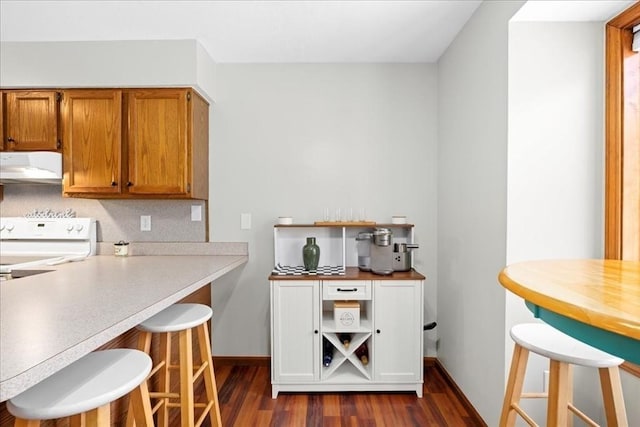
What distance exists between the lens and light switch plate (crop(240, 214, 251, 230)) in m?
2.86

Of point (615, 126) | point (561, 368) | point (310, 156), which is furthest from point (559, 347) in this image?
point (310, 156)

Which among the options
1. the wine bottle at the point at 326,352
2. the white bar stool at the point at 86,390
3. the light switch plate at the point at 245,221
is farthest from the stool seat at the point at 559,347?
the light switch plate at the point at 245,221

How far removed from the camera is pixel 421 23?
2.26 meters

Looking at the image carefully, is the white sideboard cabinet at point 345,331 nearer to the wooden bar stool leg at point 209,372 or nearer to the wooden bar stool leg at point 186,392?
the wooden bar stool leg at point 209,372

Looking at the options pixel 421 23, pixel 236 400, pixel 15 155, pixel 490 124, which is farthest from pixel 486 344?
pixel 15 155

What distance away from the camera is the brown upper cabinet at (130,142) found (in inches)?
99.7

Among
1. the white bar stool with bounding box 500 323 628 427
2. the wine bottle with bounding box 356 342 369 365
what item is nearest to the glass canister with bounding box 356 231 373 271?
the wine bottle with bounding box 356 342 369 365

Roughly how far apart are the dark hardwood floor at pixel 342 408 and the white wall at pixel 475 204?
141 mm

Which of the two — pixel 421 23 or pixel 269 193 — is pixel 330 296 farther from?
pixel 421 23

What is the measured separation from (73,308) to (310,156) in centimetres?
200

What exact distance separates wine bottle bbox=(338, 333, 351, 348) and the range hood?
7.65 feet

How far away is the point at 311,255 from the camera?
101 inches

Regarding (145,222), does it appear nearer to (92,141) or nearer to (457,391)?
(92,141)

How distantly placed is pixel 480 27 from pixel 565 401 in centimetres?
190
